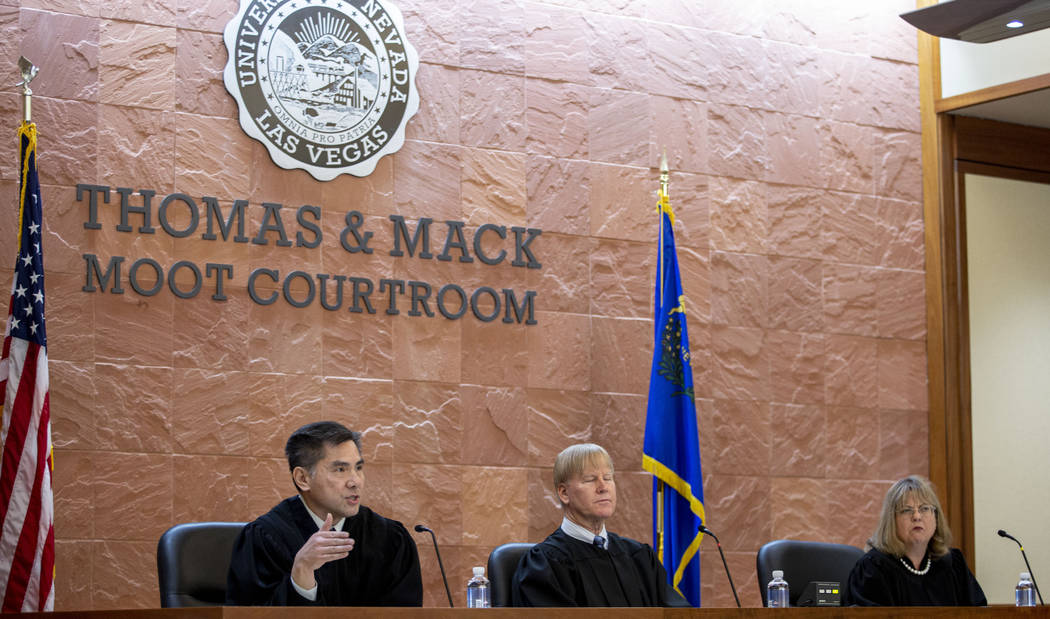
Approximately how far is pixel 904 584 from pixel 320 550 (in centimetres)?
264

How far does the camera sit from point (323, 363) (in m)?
6.00

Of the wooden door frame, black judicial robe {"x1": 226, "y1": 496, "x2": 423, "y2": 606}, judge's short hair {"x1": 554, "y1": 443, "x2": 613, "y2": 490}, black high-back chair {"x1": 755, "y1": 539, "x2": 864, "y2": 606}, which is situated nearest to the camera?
→ black judicial robe {"x1": 226, "y1": 496, "x2": 423, "y2": 606}

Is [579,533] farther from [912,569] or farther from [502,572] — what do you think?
[912,569]

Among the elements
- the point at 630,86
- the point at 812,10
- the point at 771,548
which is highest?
the point at 812,10

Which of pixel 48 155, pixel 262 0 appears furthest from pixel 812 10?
pixel 48 155

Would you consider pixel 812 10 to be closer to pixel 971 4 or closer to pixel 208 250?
pixel 971 4

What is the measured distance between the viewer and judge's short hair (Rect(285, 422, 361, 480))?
14.2 feet

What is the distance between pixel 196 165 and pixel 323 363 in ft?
3.17

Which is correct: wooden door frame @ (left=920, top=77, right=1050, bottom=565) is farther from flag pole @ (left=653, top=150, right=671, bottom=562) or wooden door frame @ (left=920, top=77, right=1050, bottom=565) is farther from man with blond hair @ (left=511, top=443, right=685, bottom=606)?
man with blond hair @ (left=511, top=443, right=685, bottom=606)

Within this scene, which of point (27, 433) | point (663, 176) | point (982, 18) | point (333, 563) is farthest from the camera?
point (663, 176)

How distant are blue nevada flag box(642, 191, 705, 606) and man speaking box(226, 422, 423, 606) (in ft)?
5.99

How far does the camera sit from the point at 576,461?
15.6 ft

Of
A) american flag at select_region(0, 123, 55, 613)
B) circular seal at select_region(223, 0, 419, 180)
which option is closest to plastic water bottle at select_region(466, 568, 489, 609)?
american flag at select_region(0, 123, 55, 613)

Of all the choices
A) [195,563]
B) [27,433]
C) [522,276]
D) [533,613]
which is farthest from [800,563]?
[27,433]
